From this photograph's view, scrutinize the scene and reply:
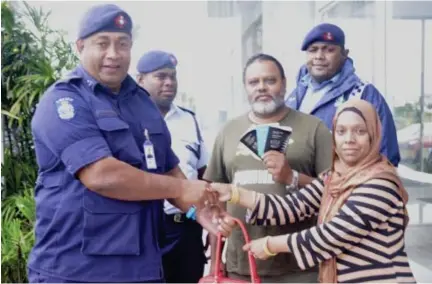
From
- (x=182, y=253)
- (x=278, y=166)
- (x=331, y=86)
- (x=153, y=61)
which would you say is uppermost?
(x=153, y=61)

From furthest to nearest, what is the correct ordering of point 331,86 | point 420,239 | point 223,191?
1. point 420,239
2. point 331,86
3. point 223,191

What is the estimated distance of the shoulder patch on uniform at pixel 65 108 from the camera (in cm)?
172

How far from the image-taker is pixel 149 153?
189 centimetres

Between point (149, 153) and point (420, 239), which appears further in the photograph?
point (420, 239)

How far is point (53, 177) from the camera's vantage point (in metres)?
1.80

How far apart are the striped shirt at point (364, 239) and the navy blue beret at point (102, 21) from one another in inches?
35.8

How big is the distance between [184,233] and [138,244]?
3.16ft

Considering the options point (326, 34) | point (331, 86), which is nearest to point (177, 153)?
point (331, 86)

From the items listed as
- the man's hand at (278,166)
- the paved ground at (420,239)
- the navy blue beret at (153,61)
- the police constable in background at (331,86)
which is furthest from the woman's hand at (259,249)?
the paved ground at (420,239)

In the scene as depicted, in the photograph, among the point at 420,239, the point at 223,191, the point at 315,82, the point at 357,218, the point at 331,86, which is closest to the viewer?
the point at 357,218

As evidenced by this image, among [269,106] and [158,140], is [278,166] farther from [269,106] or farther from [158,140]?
[158,140]

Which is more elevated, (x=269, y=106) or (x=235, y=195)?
(x=269, y=106)

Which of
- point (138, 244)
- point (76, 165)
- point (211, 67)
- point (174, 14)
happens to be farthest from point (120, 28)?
point (211, 67)

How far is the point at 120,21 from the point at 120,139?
0.40 metres
